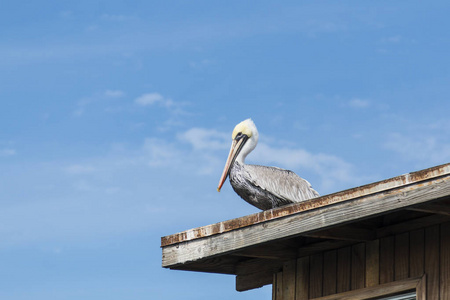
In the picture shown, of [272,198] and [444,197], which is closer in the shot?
[444,197]

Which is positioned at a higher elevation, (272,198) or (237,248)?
(272,198)

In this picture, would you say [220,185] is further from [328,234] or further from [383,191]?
[383,191]

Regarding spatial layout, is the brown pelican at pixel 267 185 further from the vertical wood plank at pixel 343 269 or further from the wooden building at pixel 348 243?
the vertical wood plank at pixel 343 269

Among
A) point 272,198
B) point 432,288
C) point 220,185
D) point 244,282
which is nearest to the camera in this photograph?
point 432,288

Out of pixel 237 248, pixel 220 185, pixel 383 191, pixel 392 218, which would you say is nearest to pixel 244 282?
pixel 237 248

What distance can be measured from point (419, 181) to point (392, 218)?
91 cm

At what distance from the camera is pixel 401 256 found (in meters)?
6.36

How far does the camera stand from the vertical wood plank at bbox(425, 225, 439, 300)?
6047 millimetres

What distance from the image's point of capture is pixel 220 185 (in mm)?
11422

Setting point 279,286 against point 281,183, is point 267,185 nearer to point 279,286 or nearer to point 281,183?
point 281,183

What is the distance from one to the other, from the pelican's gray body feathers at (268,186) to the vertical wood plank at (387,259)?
4.15 metres

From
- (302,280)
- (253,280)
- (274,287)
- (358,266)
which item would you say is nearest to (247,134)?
(253,280)

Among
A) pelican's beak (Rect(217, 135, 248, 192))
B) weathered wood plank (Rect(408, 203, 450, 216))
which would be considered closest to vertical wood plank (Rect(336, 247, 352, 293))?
weathered wood plank (Rect(408, 203, 450, 216))

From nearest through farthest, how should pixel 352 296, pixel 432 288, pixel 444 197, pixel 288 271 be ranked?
pixel 444 197 → pixel 432 288 → pixel 352 296 → pixel 288 271
